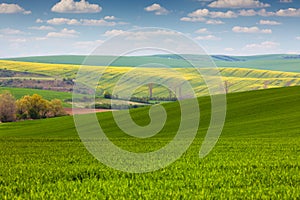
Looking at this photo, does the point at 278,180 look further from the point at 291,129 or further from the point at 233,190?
the point at 291,129

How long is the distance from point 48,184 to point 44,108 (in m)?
88.4

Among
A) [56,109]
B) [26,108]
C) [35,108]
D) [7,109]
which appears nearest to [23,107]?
[26,108]

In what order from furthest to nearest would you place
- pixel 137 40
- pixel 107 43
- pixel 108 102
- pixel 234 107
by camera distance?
pixel 108 102 → pixel 234 107 → pixel 137 40 → pixel 107 43

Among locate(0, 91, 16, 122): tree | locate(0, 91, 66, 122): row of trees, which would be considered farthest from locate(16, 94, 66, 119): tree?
locate(0, 91, 16, 122): tree

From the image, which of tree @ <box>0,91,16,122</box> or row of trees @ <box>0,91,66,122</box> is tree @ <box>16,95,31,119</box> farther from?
tree @ <box>0,91,16,122</box>

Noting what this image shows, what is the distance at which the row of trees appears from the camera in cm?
9556

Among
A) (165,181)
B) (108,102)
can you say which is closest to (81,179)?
(165,181)

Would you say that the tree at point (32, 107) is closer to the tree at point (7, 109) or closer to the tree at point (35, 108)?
the tree at point (35, 108)

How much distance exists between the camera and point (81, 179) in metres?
12.4

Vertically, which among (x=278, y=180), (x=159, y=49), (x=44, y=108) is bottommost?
(x=44, y=108)

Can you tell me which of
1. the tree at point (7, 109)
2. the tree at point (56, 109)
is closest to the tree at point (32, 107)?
the tree at point (56, 109)

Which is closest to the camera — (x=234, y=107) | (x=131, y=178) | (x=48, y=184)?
(x=48, y=184)

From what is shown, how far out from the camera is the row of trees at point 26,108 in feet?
314

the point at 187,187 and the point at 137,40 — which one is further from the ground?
the point at 137,40
